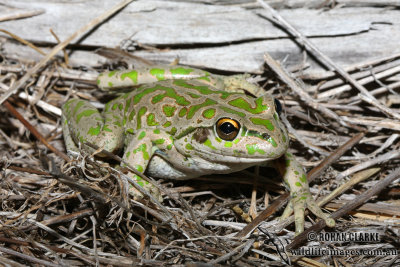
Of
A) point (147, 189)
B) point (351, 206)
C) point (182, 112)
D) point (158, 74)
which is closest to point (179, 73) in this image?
point (158, 74)

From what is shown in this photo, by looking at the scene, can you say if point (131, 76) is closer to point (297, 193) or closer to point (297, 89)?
point (297, 89)

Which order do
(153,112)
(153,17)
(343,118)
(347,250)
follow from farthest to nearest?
1. (153,17)
2. (343,118)
3. (153,112)
4. (347,250)

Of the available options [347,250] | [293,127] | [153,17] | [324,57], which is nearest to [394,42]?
[324,57]

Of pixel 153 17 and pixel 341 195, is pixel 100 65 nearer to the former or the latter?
pixel 153 17

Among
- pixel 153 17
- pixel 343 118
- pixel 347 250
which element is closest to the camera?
pixel 347 250

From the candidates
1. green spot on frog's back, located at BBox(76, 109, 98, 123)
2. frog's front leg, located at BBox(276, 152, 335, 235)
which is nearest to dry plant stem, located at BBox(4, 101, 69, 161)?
green spot on frog's back, located at BBox(76, 109, 98, 123)

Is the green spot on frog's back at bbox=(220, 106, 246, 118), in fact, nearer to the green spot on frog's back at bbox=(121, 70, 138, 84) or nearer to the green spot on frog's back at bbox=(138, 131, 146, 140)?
the green spot on frog's back at bbox=(138, 131, 146, 140)
